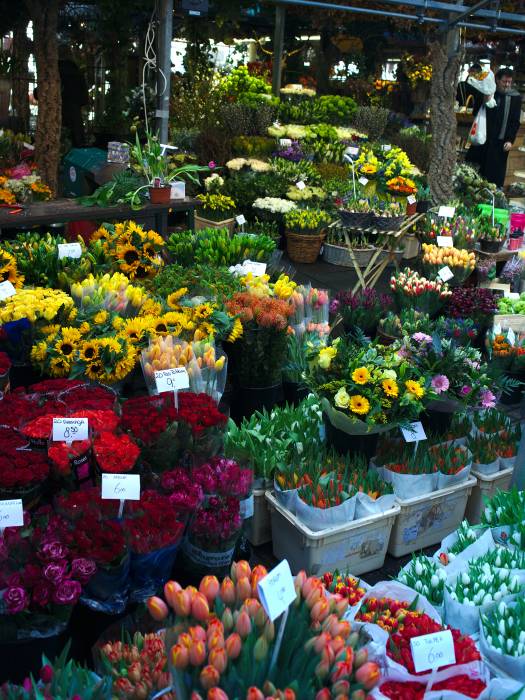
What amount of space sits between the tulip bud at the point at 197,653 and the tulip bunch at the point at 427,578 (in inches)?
42.7

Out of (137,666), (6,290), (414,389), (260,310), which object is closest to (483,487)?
(414,389)

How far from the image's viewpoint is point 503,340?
4.48 meters

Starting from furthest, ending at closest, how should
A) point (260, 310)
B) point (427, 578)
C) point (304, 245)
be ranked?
Result: 1. point (304, 245)
2. point (260, 310)
3. point (427, 578)

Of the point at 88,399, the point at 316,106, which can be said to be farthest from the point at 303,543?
the point at 316,106

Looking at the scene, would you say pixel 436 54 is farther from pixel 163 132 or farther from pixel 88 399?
pixel 88 399

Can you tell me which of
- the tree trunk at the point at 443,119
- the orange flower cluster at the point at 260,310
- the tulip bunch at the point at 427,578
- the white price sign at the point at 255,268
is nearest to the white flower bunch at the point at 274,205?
the tree trunk at the point at 443,119

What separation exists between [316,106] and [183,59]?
226 cm

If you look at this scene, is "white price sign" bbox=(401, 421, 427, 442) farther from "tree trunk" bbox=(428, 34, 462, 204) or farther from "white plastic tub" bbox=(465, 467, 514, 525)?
"tree trunk" bbox=(428, 34, 462, 204)

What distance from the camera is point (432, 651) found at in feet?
5.36

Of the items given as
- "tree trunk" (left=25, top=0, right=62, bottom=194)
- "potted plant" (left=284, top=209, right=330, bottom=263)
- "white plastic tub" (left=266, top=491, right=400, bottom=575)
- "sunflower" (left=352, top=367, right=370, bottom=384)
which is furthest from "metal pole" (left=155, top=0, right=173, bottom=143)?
"white plastic tub" (left=266, top=491, right=400, bottom=575)

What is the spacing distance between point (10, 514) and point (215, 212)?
212 inches

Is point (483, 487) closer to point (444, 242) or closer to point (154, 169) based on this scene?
point (444, 242)

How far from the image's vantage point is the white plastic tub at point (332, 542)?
2.70 meters

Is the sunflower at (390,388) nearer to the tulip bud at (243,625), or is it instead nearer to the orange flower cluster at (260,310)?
the orange flower cluster at (260,310)
